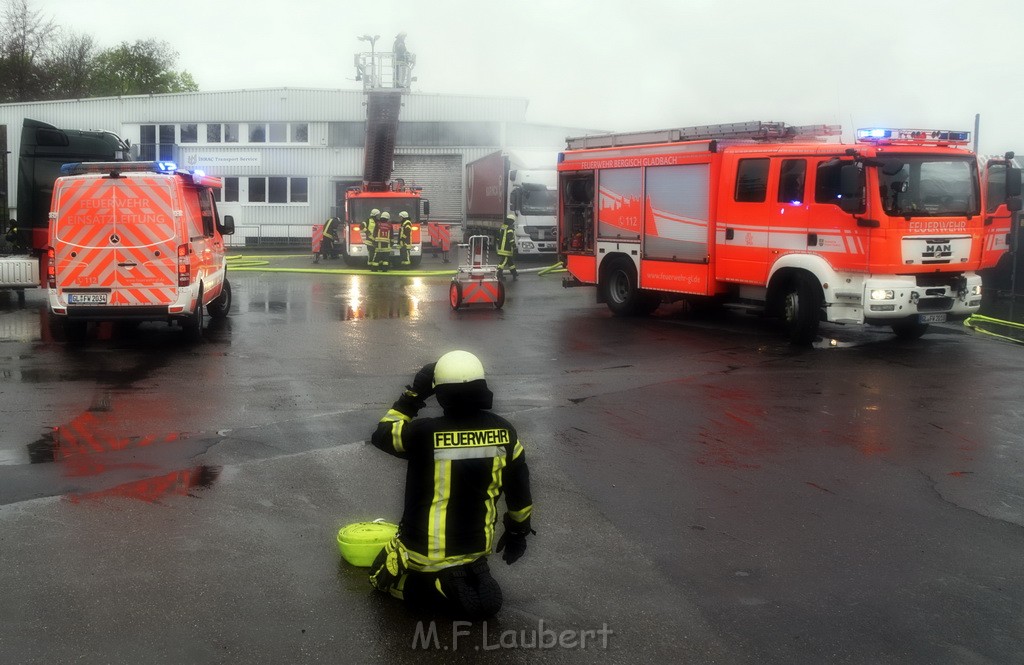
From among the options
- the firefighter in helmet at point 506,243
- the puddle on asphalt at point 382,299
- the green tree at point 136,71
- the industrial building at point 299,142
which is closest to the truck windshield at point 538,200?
the puddle on asphalt at point 382,299

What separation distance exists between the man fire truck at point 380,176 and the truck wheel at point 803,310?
701 inches

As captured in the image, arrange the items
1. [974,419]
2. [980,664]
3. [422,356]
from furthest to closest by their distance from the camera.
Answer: [422,356] < [974,419] < [980,664]

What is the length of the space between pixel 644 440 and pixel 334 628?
435 centimetres

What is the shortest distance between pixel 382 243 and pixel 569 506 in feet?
75.9

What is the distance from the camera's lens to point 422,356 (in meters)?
13.2

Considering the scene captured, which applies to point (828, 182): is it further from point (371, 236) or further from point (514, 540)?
point (371, 236)

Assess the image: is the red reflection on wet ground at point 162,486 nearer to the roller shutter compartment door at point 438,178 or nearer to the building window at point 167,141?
the roller shutter compartment door at point 438,178

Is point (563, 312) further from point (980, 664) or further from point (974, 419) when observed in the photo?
point (980, 664)

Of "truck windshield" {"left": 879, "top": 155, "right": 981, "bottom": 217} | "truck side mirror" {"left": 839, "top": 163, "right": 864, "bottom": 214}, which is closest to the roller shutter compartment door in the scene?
"truck windshield" {"left": 879, "top": 155, "right": 981, "bottom": 217}

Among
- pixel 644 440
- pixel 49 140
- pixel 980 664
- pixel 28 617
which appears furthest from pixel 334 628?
pixel 49 140

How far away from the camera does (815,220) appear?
1384cm

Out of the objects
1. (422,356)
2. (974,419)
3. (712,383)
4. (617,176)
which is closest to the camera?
(974,419)

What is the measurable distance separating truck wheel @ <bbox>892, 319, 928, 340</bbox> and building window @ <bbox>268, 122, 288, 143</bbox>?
122 feet

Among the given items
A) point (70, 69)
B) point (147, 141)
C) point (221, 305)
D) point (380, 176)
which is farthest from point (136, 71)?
point (221, 305)
